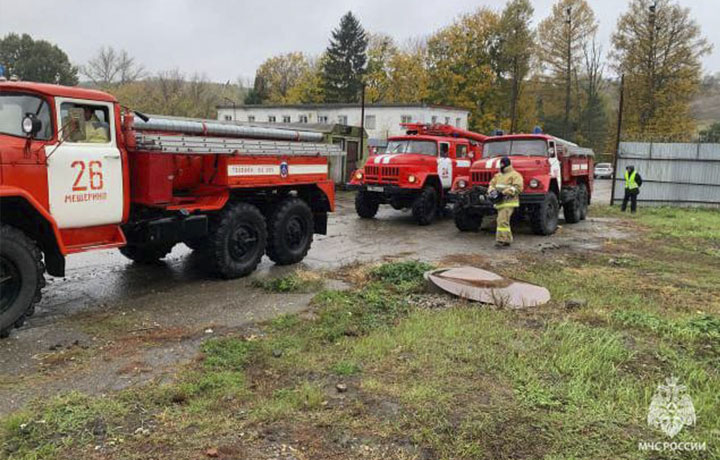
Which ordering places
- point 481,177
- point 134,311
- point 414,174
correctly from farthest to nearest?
point 414,174 < point 481,177 < point 134,311

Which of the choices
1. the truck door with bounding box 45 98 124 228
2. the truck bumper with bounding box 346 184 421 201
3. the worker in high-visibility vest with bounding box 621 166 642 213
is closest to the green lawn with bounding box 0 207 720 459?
the truck door with bounding box 45 98 124 228

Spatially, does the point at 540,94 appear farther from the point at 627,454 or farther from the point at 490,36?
the point at 627,454

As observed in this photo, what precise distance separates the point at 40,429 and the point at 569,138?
49.0 m

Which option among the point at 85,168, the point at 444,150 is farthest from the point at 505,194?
the point at 85,168

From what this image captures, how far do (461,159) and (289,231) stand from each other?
8178 mm

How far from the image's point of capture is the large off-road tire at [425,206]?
13.8 meters

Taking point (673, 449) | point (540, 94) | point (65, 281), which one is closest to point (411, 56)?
point (540, 94)

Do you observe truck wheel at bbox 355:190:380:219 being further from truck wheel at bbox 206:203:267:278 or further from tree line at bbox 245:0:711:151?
tree line at bbox 245:0:711:151

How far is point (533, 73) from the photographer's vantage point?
4734 cm

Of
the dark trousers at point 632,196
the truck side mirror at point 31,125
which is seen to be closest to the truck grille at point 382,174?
the dark trousers at point 632,196

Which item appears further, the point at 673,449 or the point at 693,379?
the point at 693,379

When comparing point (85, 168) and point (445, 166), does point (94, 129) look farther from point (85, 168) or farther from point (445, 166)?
point (445, 166)

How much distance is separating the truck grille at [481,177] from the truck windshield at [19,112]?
908 cm

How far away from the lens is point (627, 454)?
10.4 feet
